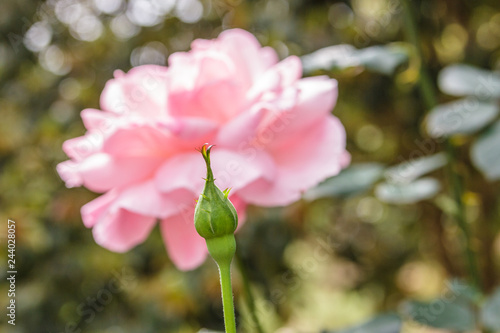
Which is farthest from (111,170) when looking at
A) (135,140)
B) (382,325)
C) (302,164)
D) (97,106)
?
(97,106)

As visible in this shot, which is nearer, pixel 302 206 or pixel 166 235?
pixel 166 235

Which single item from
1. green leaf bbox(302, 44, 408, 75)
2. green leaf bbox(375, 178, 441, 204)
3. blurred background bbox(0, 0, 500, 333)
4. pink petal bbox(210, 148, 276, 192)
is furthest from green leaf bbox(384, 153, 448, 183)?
blurred background bbox(0, 0, 500, 333)

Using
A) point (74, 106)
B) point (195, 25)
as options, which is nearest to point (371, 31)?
point (195, 25)

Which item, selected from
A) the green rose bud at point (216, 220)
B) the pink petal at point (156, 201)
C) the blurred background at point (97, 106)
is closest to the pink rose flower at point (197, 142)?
the pink petal at point (156, 201)

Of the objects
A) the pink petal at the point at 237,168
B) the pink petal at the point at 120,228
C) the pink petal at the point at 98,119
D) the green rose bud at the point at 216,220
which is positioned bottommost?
the pink petal at the point at 120,228

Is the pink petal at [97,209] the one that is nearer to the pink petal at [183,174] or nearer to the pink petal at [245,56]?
the pink petal at [183,174]

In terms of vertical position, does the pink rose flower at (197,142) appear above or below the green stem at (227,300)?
below

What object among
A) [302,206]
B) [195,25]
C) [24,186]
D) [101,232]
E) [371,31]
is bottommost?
[302,206]

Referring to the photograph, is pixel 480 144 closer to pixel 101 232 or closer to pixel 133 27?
pixel 101 232
